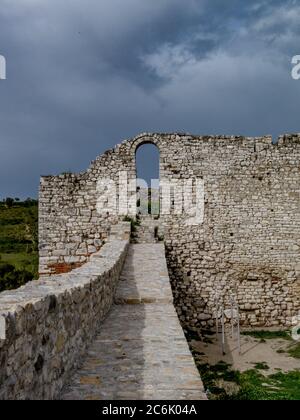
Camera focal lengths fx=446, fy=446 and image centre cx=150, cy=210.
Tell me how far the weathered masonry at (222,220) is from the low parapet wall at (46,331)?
742 centimetres

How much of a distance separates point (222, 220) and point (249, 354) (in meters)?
4.43

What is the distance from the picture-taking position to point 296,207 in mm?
14711

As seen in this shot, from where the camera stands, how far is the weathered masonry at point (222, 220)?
14.4 m

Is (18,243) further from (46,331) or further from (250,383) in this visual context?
(46,331)

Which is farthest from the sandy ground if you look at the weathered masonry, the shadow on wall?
the shadow on wall

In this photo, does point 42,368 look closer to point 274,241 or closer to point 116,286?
point 116,286

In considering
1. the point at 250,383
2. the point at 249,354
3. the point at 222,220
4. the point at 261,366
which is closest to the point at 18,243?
the point at 222,220

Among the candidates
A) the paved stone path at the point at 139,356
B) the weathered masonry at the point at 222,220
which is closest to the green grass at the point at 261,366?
the paved stone path at the point at 139,356

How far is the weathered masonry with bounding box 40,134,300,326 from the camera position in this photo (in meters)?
14.4

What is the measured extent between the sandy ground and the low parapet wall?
548cm

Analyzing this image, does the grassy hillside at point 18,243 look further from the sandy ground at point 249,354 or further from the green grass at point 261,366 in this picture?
the green grass at point 261,366

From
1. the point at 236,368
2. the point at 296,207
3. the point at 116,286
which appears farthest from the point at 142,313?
the point at 296,207

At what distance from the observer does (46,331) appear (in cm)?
395

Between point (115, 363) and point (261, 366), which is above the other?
point (115, 363)
